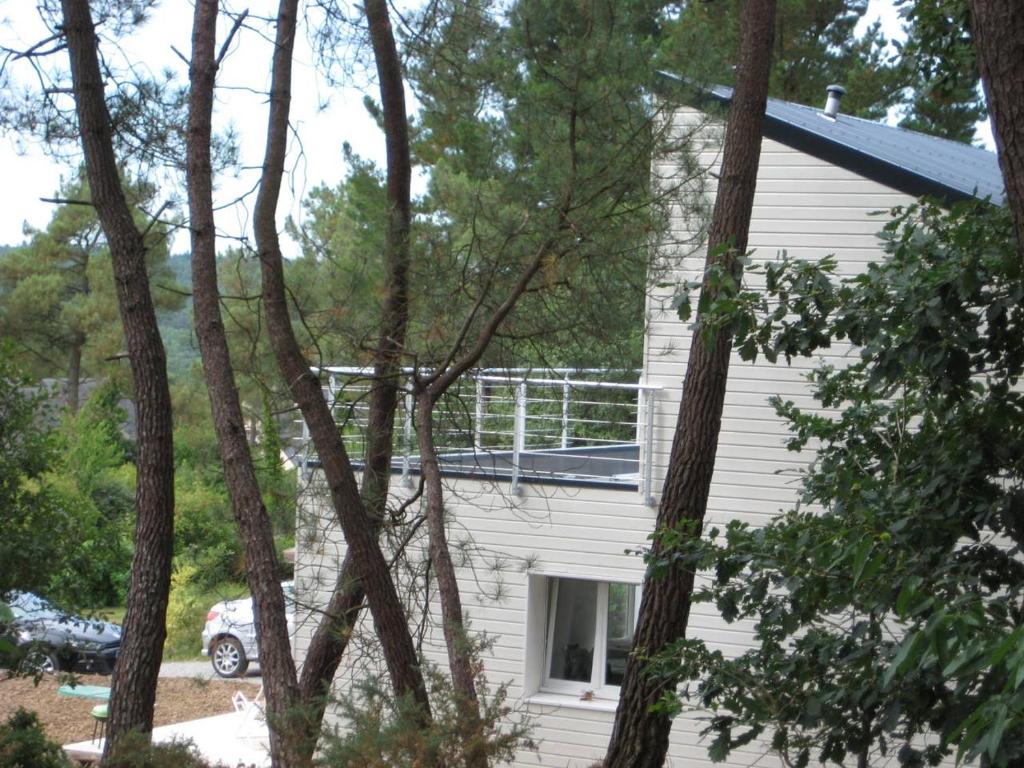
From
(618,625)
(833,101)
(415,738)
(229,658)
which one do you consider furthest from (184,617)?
(415,738)

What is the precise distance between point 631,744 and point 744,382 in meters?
4.32

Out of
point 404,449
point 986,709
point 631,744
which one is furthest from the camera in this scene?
point 404,449

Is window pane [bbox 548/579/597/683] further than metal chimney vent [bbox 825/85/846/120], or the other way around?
metal chimney vent [bbox 825/85/846/120]

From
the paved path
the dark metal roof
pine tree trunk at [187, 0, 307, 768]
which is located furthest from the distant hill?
the paved path

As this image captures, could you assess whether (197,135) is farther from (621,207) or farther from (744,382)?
(744,382)

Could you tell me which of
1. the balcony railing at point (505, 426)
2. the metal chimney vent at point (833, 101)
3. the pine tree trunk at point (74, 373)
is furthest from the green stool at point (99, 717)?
the pine tree trunk at point (74, 373)

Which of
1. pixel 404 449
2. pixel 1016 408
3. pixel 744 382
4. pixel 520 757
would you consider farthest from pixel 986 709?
pixel 520 757

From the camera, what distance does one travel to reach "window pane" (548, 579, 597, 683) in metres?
10.0

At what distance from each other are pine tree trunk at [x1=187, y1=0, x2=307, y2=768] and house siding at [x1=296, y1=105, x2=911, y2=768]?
5.97 feet

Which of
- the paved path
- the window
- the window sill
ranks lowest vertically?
the paved path

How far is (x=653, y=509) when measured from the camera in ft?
31.3

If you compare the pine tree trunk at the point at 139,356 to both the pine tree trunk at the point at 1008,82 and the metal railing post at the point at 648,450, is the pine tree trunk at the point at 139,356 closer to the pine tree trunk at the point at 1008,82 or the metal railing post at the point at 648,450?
the metal railing post at the point at 648,450

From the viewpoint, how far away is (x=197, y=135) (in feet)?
23.1

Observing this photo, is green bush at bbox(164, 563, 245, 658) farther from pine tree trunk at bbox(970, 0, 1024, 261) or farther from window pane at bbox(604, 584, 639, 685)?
pine tree trunk at bbox(970, 0, 1024, 261)
